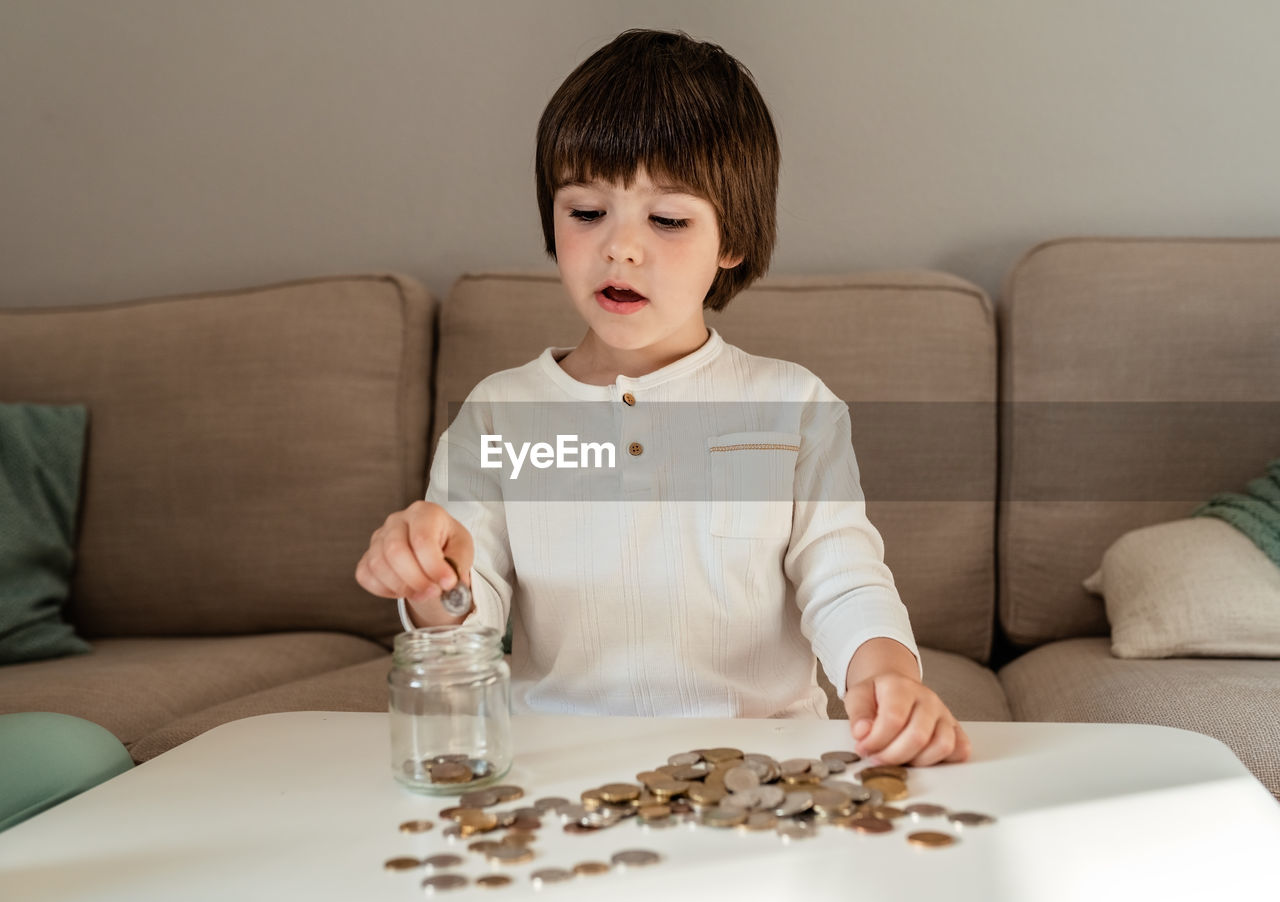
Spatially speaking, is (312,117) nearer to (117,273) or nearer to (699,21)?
(117,273)

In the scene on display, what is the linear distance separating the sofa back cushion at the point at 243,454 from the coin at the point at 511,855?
48.1 inches

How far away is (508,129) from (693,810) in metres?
1.63

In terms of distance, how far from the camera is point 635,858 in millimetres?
548

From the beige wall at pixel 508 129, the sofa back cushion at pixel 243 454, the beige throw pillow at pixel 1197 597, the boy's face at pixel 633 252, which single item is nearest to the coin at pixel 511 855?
the boy's face at pixel 633 252

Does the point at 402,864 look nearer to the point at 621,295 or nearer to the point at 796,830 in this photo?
the point at 796,830

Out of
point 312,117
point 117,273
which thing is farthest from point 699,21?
point 117,273

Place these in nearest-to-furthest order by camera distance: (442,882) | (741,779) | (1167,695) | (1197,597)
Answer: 1. (442,882)
2. (741,779)
3. (1167,695)
4. (1197,597)

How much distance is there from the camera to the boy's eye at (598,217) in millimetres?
1074

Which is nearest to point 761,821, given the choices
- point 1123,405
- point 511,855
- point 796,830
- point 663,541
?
point 796,830

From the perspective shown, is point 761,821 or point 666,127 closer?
point 761,821

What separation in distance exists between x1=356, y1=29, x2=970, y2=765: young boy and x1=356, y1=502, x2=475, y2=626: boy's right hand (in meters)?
0.27

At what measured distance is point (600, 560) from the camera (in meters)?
1.11

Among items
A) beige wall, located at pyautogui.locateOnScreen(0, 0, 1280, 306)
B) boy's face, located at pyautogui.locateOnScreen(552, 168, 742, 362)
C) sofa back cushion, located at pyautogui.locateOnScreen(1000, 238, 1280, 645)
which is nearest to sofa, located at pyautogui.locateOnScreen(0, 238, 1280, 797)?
sofa back cushion, located at pyautogui.locateOnScreen(1000, 238, 1280, 645)

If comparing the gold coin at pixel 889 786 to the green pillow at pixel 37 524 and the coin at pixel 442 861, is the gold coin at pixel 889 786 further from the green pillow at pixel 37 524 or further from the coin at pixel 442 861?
the green pillow at pixel 37 524
